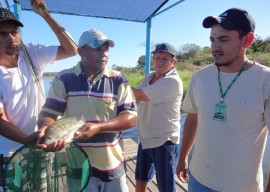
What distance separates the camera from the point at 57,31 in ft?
8.57

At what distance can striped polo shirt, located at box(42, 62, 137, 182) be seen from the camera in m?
2.16

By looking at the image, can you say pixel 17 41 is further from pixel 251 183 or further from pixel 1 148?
pixel 251 183

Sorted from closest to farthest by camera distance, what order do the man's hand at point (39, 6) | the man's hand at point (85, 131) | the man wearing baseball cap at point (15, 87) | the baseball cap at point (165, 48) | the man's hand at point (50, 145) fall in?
the man's hand at point (50, 145) < the man's hand at point (85, 131) < the man wearing baseball cap at point (15, 87) < the man's hand at point (39, 6) < the baseball cap at point (165, 48)

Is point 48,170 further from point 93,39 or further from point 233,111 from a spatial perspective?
A: point 233,111

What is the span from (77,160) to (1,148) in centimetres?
75

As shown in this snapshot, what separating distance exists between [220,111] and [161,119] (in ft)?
4.38

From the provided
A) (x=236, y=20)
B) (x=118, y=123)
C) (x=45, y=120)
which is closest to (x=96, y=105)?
(x=118, y=123)

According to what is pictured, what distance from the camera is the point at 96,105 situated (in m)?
2.18

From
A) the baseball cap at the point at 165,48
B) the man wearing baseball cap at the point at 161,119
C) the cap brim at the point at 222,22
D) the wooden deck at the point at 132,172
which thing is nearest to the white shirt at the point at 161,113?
the man wearing baseball cap at the point at 161,119

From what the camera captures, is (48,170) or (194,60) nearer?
(48,170)

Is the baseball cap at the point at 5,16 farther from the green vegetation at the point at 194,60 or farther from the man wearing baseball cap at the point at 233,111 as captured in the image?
the green vegetation at the point at 194,60

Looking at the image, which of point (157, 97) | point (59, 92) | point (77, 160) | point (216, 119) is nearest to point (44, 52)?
point (59, 92)

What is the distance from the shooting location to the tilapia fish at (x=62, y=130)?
1.78m

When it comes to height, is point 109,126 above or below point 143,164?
above
